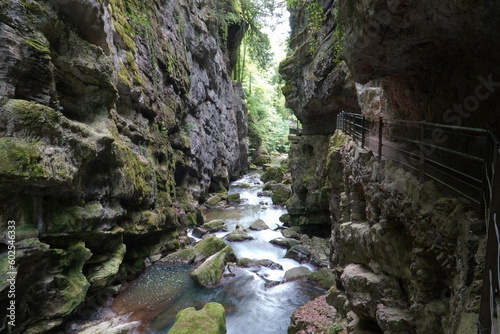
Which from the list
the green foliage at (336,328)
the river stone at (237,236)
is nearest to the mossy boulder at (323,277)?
the green foliage at (336,328)

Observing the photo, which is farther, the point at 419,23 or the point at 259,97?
the point at 259,97

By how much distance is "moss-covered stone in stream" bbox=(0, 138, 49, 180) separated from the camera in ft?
20.4

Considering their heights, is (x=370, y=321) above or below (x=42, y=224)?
below

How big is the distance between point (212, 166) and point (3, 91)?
1857 centimetres

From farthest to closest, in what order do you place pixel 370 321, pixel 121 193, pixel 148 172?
pixel 148 172
pixel 121 193
pixel 370 321

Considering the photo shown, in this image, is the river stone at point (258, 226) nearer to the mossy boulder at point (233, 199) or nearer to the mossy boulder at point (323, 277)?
the mossy boulder at point (233, 199)

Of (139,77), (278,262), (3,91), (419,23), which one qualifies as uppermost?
(139,77)

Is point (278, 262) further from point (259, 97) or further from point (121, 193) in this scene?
point (259, 97)

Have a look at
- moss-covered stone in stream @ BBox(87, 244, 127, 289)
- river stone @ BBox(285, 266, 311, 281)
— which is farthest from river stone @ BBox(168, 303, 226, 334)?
river stone @ BBox(285, 266, 311, 281)

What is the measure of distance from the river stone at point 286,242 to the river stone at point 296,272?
9.34 feet

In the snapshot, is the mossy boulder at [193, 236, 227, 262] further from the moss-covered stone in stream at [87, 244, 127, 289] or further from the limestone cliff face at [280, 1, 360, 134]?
the limestone cliff face at [280, 1, 360, 134]

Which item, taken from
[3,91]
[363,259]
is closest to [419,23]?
[363,259]

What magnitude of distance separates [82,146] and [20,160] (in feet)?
6.55

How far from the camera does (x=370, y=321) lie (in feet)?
19.0
